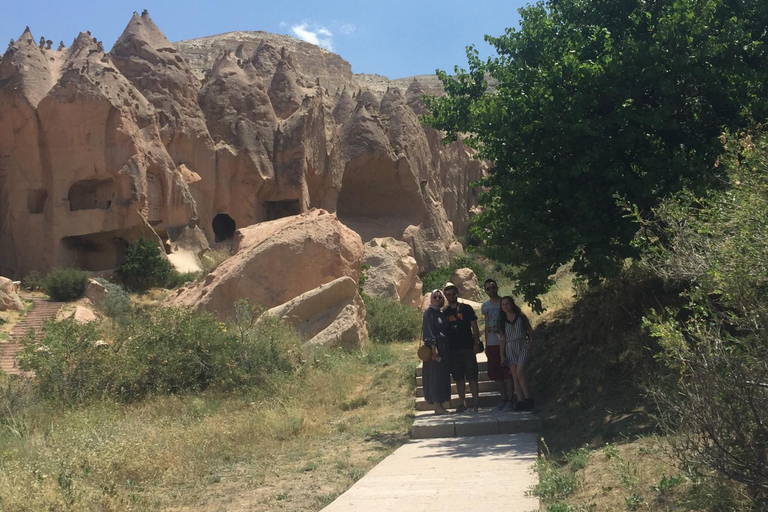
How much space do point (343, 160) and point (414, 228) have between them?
4629mm

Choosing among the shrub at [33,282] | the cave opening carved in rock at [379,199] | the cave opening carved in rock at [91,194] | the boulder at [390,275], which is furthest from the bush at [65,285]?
the cave opening carved in rock at [379,199]

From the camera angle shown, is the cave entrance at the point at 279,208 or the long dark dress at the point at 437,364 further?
the cave entrance at the point at 279,208

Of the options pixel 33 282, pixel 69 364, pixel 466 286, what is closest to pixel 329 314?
pixel 69 364

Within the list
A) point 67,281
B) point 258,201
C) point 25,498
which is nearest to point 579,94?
point 25,498

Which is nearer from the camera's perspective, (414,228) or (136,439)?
A: (136,439)

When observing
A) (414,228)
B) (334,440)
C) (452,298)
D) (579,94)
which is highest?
(414,228)

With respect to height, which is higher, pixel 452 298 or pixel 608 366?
pixel 452 298

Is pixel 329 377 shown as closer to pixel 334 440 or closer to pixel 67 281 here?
pixel 334 440

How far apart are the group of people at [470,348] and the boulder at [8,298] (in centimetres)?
1631

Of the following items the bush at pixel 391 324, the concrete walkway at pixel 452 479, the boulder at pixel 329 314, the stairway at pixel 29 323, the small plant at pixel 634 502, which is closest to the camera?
the small plant at pixel 634 502

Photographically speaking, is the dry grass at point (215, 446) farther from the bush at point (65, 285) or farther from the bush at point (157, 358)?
the bush at point (65, 285)

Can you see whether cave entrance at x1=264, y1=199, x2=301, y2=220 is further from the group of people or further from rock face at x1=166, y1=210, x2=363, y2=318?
the group of people

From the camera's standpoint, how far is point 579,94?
26.4ft

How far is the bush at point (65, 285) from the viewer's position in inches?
912
